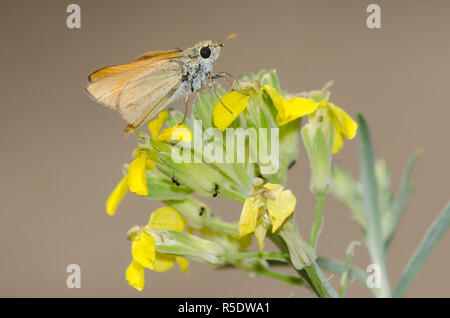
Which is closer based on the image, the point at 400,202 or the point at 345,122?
the point at 345,122

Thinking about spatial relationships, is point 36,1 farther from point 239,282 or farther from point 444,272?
point 444,272

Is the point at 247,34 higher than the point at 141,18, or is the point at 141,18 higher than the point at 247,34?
the point at 141,18

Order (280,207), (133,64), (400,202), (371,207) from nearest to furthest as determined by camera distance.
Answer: (280,207) < (133,64) < (371,207) < (400,202)

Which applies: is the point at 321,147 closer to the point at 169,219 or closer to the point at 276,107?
the point at 276,107

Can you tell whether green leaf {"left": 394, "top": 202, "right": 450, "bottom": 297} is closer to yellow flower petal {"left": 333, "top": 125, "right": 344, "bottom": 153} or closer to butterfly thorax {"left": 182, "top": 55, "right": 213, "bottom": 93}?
yellow flower petal {"left": 333, "top": 125, "right": 344, "bottom": 153}

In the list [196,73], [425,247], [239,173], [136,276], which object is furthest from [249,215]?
[425,247]

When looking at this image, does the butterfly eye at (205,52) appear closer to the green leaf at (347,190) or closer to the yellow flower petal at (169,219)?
the yellow flower petal at (169,219)
